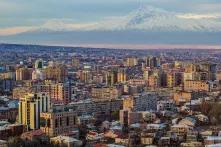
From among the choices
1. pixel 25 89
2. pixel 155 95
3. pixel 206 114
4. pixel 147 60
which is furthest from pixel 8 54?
pixel 206 114

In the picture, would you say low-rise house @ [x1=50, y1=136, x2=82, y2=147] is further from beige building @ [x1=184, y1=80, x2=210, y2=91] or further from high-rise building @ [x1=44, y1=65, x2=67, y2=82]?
high-rise building @ [x1=44, y1=65, x2=67, y2=82]

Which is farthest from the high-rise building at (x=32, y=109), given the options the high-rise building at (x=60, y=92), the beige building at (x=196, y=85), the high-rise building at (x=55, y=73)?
the high-rise building at (x=55, y=73)

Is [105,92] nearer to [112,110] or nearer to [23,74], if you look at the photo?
[112,110]

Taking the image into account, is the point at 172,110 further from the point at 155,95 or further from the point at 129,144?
the point at 129,144

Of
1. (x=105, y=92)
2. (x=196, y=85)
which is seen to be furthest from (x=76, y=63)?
(x=105, y=92)

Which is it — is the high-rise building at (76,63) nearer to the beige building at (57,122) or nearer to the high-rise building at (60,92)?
the high-rise building at (60,92)

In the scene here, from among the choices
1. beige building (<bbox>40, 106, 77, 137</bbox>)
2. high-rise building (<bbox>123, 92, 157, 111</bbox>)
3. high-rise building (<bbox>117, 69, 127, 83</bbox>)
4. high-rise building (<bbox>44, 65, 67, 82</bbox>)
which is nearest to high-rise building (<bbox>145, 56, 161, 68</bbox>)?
high-rise building (<bbox>44, 65, 67, 82</bbox>)

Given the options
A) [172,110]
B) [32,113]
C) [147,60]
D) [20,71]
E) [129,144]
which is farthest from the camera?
[147,60]
